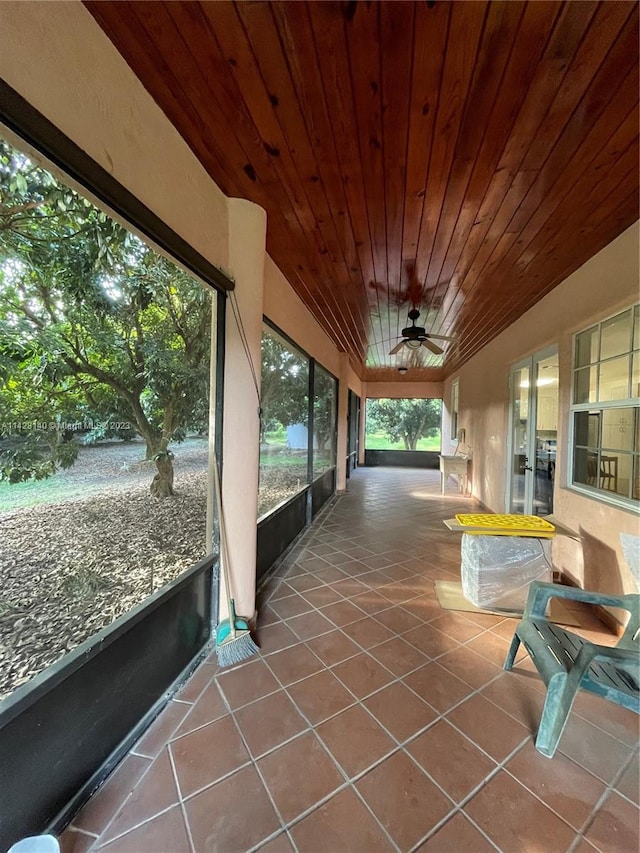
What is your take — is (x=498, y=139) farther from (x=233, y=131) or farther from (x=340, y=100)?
(x=233, y=131)

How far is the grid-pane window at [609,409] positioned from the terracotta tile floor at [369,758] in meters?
1.09

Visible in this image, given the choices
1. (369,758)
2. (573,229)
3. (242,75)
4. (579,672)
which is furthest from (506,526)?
(242,75)

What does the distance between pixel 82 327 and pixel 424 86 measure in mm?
1584

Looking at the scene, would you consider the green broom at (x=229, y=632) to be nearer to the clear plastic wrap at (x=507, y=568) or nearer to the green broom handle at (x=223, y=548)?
the green broom handle at (x=223, y=548)

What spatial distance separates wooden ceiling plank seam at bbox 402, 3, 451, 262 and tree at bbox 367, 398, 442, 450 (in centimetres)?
952

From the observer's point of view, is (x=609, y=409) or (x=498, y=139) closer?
(x=498, y=139)

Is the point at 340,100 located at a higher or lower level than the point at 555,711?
higher

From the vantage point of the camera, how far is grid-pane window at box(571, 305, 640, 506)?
2.24 meters

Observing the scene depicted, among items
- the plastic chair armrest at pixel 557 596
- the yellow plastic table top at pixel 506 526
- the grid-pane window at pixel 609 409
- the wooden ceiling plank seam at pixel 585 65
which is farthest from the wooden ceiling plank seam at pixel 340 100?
the plastic chair armrest at pixel 557 596

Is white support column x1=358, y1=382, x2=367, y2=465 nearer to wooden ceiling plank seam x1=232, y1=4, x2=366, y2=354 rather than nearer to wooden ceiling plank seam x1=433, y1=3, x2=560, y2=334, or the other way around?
wooden ceiling plank seam x1=433, y1=3, x2=560, y2=334

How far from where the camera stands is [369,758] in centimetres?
134

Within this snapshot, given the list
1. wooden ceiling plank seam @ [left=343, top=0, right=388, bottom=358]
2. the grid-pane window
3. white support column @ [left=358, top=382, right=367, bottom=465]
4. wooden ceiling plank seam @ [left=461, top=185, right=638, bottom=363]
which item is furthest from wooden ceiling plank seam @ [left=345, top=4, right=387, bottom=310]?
white support column @ [left=358, top=382, right=367, bottom=465]

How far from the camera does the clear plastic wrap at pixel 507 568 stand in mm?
2404

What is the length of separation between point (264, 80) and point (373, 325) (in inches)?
136
